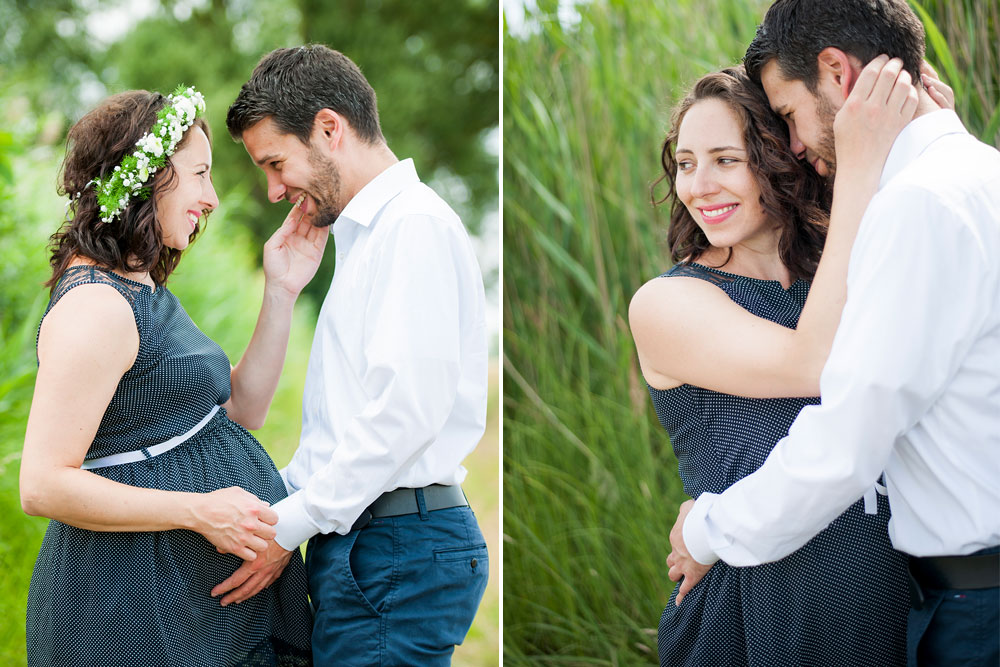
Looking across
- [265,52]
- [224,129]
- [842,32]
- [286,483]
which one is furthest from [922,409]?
[265,52]

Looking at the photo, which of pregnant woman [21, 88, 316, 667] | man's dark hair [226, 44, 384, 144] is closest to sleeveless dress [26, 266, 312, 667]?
pregnant woman [21, 88, 316, 667]

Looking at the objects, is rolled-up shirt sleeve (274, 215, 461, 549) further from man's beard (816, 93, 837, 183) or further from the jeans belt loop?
man's beard (816, 93, 837, 183)

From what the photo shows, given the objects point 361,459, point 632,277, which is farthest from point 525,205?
point 361,459

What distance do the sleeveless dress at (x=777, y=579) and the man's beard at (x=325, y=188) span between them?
855 mm

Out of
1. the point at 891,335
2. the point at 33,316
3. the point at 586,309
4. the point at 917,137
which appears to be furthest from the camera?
the point at 586,309

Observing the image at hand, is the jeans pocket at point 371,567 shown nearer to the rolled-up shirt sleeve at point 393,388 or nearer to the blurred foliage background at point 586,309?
the rolled-up shirt sleeve at point 393,388

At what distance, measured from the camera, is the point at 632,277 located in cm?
300

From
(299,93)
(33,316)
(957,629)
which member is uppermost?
(299,93)

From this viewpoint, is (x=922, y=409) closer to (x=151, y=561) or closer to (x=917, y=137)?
(x=917, y=137)

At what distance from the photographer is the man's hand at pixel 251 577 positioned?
71.5 inches

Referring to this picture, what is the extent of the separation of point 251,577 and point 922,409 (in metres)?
1.29

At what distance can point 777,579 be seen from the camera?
168cm

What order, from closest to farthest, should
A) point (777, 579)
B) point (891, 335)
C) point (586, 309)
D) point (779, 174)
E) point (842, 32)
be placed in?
point (891, 335)
point (842, 32)
point (777, 579)
point (779, 174)
point (586, 309)

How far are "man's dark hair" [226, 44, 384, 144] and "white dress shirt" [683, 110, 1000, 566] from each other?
1239 mm
